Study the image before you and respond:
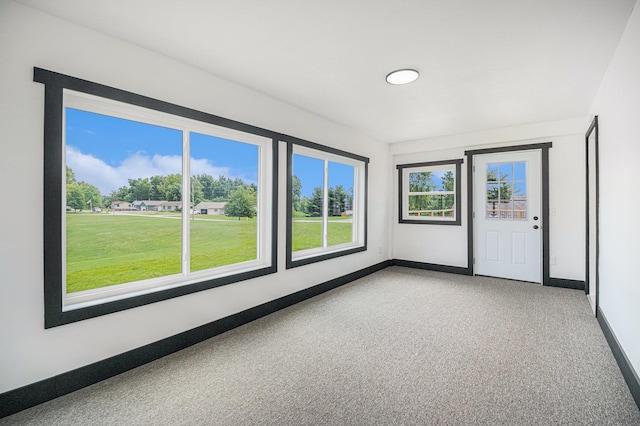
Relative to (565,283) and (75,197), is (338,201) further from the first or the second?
(565,283)

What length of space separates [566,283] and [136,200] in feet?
18.7

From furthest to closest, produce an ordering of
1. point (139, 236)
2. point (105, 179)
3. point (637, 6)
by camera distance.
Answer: point (139, 236) < point (105, 179) < point (637, 6)

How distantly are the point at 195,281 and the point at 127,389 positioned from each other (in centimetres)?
93

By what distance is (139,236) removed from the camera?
251 centimetres

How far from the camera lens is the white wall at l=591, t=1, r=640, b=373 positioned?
193cm

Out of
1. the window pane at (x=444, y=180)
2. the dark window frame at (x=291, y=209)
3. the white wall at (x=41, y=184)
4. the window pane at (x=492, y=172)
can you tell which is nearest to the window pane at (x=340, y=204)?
the dark window frame at (x=291, y=209)

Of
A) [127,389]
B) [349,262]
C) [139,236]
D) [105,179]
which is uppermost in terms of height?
[105,179]

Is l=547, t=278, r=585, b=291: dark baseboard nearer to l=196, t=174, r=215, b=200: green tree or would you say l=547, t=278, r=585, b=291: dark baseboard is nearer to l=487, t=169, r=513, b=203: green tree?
l=487, t=169, r=513, b=203: green tree

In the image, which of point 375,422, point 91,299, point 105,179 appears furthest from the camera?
point 105,179

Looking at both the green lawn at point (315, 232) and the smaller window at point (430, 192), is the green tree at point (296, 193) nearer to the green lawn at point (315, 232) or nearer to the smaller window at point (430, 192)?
the green lawn at point (315, 232)

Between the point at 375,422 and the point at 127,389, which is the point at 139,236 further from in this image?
the point at 375,422

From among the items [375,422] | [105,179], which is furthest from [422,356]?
[105,179]

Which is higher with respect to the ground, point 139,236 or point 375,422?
point 139,236

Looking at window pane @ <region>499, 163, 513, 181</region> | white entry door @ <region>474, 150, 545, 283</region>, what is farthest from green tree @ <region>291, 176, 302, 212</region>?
window pane @ <region>499, 163, 513, 181</region>
